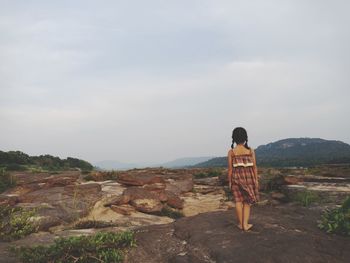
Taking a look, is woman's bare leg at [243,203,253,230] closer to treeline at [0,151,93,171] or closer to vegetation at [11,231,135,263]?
vegetation at [11,231,135,263]

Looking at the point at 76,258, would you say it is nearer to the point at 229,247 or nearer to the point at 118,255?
the point at 118,255

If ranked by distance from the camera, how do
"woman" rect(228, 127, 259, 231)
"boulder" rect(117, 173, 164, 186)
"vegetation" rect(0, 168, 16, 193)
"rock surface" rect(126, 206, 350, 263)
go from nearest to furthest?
"rock surface" rect(126, 206, 350, 263)
"woman" rect(228, 127, 259, 231)
"vegetation" rect(0, 168, 16, 193)
"boulder" rect(117, 173, 164, 186)

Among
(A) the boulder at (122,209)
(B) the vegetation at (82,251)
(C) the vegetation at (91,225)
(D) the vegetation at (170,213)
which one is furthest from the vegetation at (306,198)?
(B) the vegetation at (82,251)

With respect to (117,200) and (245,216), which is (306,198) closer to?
(245,216)

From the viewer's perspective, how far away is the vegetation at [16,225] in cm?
980

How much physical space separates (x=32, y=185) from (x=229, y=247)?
35.9 ft

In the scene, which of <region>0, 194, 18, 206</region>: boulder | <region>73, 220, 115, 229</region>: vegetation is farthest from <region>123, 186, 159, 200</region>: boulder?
<region>0, 194, 18, 206</region>: boulder

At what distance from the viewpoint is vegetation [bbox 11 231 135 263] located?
732 centimetres

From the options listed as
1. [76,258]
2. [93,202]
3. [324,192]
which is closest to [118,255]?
[76,258]

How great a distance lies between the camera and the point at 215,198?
17344 millimetres

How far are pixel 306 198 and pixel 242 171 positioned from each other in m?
5.78

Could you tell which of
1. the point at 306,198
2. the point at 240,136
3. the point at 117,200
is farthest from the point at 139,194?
the point at 240,136

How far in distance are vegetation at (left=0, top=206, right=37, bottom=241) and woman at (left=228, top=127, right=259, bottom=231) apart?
5781 mm

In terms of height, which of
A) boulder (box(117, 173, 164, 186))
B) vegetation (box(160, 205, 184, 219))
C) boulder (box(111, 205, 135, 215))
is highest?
boulder (box(117, 173, 164, 186))
